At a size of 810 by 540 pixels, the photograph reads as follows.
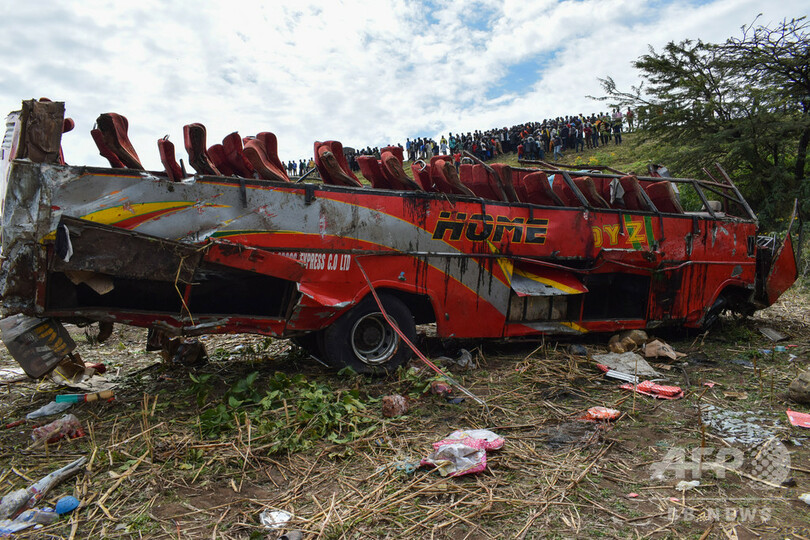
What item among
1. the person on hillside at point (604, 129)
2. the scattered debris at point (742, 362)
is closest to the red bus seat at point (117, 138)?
the scattered debris at point (742, 362)

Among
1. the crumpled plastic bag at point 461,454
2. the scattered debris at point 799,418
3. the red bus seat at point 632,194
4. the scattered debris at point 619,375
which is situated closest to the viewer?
the crumpled plastic bag at point 461,454

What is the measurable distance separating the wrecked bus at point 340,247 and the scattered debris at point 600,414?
1.77 meters

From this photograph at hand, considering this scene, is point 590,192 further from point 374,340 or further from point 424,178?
point 374,340

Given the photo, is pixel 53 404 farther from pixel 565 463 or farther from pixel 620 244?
pixel 620 244

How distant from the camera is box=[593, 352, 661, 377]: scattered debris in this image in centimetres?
592

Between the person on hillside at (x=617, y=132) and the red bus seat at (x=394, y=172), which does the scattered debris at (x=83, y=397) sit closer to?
the red bus seat at (x=394, y=172)

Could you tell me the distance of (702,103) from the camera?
14.2 m

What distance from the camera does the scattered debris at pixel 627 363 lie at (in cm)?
Result: 592

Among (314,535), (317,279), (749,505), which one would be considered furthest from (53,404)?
(749,505)

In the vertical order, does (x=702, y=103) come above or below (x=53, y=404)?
above

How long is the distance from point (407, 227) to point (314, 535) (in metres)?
3.38

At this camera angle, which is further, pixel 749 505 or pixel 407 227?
pixel 407 227

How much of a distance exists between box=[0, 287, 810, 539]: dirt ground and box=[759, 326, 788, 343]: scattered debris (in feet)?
7.55

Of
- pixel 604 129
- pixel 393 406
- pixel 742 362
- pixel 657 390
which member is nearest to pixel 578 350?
pixel 657 390
